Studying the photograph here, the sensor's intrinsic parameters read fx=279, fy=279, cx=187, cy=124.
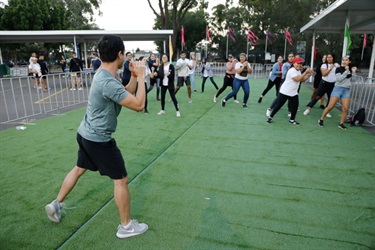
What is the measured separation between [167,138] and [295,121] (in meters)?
3.68

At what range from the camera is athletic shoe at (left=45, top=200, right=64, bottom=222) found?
2891 mm

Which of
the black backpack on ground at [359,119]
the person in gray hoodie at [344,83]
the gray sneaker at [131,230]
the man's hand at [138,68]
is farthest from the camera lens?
the black backpack on ground at [359,119]

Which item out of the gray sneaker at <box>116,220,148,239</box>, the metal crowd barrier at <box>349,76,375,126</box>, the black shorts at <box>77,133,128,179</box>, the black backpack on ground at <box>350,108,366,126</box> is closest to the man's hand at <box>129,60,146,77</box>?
the black shorts at <box>77,133,128,179</box>

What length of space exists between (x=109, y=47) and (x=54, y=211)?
1792 mm

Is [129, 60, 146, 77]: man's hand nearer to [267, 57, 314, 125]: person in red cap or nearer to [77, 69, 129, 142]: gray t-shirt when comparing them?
[77, 69, 129, 142]: gray t-shirt

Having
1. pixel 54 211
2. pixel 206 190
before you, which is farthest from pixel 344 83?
pixel 54 211

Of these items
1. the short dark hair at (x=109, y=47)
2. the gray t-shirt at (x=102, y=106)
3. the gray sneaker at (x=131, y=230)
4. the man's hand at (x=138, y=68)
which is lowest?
the gray sneaker at (x=131, y=230)

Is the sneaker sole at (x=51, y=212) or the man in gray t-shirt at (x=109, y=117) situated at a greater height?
the man in gray t-shirt at (x=109, y=117)

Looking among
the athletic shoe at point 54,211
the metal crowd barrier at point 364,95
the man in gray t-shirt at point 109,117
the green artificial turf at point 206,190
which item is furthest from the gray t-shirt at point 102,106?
the metal crowd barrier at point 364,95

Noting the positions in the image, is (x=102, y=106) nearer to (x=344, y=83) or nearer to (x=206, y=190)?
(x=206, y=190)

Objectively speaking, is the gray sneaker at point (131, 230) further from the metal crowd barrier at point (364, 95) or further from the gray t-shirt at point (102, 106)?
the metal crowd barrier at point (364, 95)

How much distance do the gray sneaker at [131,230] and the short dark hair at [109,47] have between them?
161 centimetres

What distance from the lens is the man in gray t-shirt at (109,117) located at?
2.39 m

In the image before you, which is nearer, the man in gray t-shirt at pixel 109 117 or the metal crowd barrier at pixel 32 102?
the man in gray t-shirt at pixel 109 117
